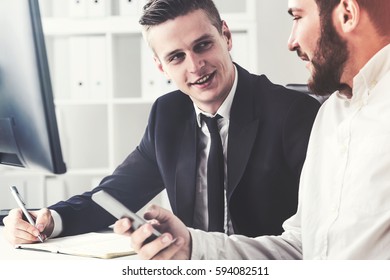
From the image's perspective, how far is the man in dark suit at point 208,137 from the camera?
3.99 ft

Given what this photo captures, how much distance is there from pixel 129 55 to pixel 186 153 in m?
0.27

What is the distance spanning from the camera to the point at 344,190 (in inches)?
38.8

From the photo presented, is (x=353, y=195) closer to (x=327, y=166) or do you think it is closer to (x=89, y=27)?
(x=327, y=166)

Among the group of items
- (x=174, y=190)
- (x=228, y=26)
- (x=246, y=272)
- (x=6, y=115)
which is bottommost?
(x=246, y=272)

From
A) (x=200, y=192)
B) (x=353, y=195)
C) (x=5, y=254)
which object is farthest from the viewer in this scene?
(x=200, y=192)

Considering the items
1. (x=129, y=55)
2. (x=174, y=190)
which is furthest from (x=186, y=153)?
(x=129, y=55)

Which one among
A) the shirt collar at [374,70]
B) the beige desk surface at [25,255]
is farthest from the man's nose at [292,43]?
the beige desk surface at [25,255]

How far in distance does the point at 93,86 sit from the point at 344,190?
65cm

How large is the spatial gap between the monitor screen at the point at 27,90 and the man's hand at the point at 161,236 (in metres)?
0.17

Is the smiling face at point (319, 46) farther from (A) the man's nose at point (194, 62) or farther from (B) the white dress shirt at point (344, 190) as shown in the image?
(A) the man's nose at point (194, 62)

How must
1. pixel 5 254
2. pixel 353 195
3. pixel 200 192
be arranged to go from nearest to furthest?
pixel 353 195 → pixel 5 254 → pixel 200 192

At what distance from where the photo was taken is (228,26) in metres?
1.26

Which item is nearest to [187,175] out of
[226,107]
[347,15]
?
[226,107]

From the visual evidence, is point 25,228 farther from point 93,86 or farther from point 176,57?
point 176,57
